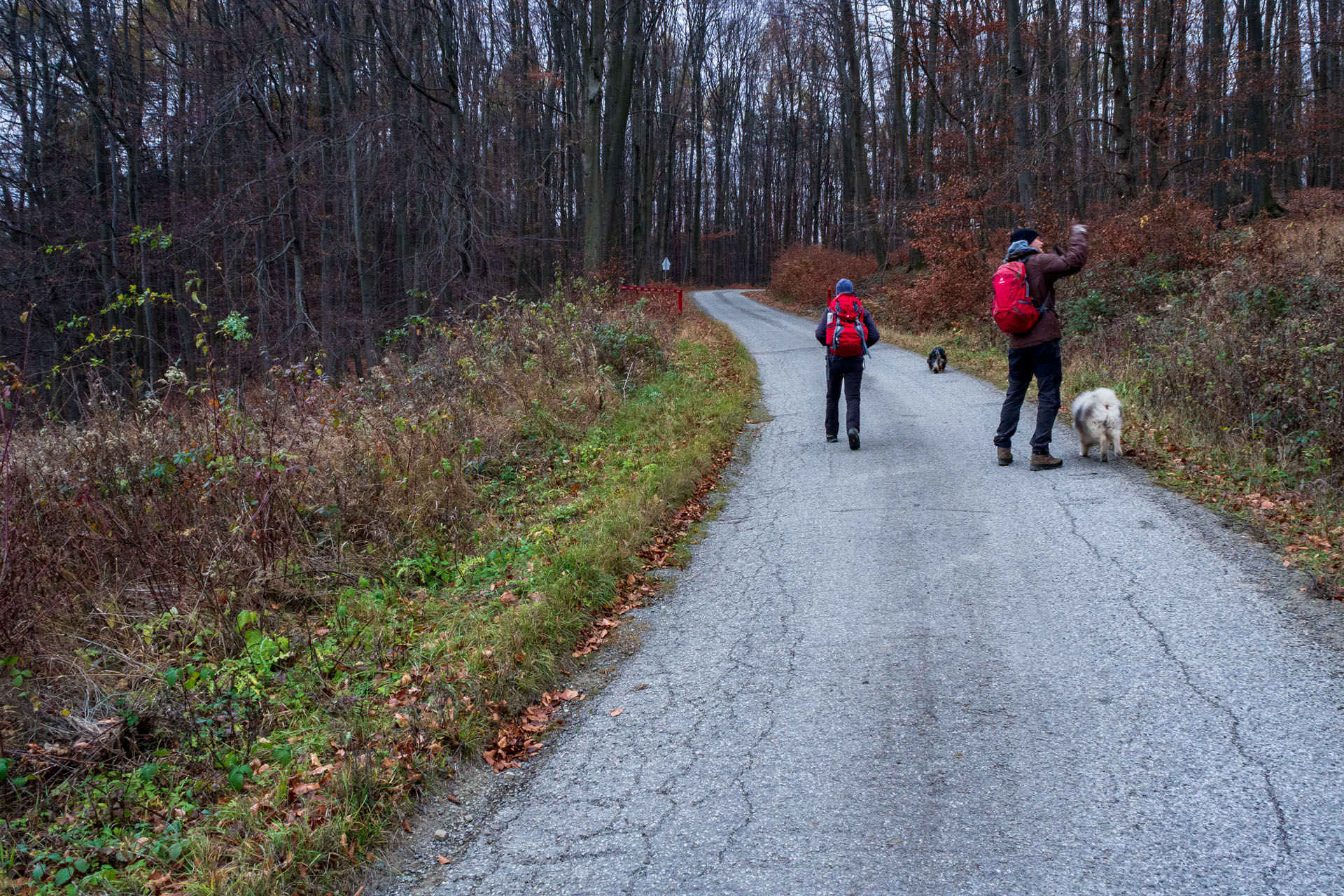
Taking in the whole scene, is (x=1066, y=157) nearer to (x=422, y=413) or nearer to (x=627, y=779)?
(x=422, y=413)

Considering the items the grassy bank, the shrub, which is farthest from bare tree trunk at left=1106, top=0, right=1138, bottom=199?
the shrub

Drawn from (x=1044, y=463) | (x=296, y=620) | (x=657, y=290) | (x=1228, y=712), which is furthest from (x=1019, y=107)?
(x=296, y=620)

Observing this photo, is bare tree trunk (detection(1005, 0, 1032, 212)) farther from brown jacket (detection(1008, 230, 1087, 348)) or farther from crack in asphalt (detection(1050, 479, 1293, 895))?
crack in asphalt (detection(1050, 479, 1293, 895))

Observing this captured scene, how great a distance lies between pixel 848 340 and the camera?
30.0 feet

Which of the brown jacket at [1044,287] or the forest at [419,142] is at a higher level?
the forest at [419,142]

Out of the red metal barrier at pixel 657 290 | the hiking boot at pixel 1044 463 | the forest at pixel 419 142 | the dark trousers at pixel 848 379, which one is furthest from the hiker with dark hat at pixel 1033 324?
the red metal barrier at pixel 657 290

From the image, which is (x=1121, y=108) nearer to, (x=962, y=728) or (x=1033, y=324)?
(x=1033, y=324)

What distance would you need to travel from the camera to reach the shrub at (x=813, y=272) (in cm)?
3700

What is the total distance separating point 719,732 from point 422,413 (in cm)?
608

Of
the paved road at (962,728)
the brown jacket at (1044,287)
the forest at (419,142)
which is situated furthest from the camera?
the forest at (419,142)

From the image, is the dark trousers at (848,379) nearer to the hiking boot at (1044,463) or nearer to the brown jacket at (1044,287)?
the brown jacket at (1044,287)

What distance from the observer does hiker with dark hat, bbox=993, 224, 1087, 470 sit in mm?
7797

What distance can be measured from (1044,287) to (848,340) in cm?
206

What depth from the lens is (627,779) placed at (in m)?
3.63
